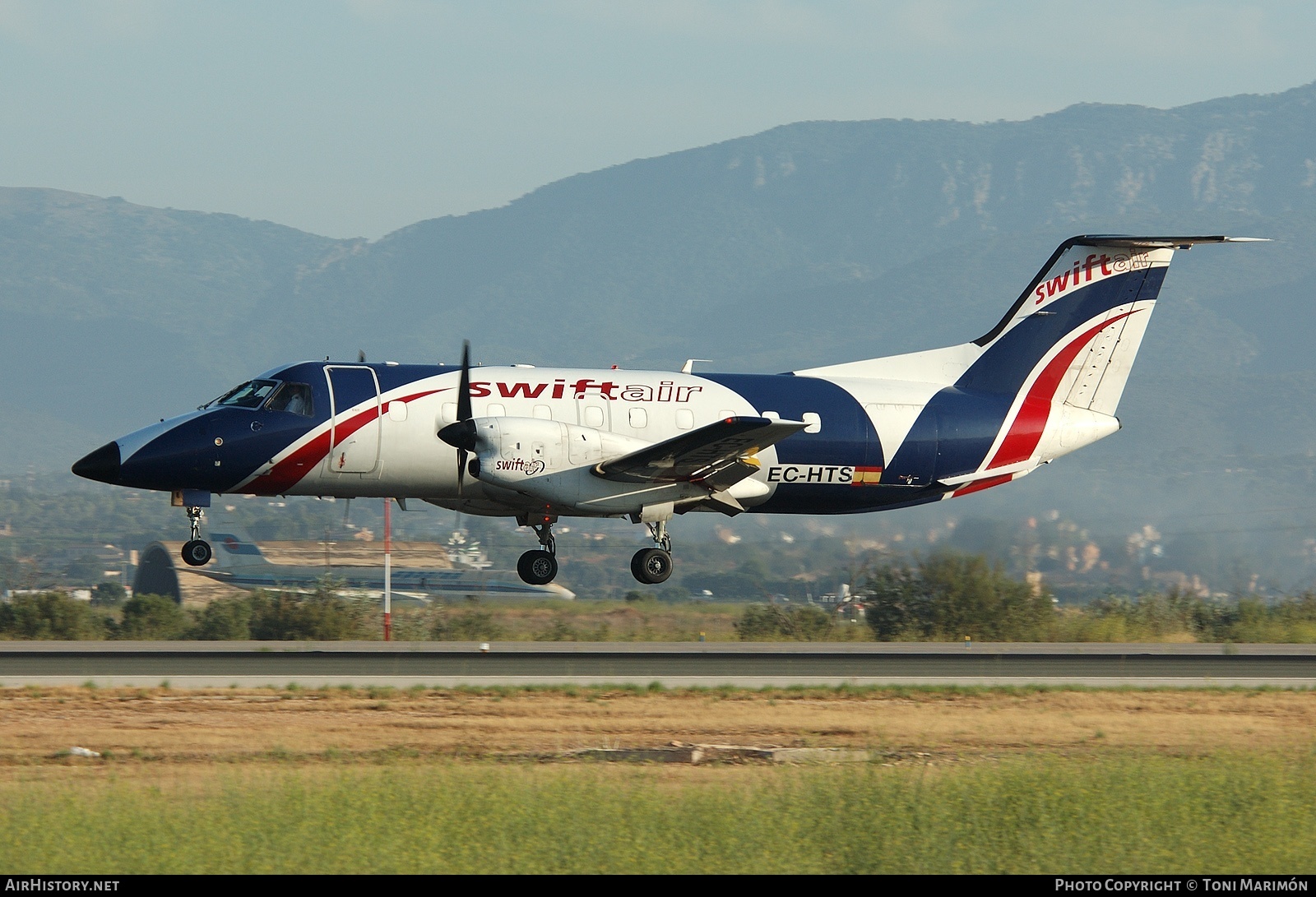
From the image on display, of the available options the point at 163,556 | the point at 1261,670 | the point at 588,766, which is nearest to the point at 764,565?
the point at 163,556

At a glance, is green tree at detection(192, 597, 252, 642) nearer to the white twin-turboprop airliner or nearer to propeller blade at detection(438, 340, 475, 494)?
the white twin-turboprop airliner

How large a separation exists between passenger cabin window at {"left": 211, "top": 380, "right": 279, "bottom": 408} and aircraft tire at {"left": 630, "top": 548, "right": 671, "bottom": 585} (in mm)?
6523

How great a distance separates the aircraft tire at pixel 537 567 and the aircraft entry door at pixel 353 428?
119 inches

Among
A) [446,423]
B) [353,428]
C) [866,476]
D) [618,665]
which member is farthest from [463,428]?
[866,476]

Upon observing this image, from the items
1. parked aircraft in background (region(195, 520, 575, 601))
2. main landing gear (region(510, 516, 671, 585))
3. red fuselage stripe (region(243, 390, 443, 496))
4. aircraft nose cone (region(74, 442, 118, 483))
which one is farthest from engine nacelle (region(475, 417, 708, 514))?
parked aircraft in background (region(195, 520, 575, 601))

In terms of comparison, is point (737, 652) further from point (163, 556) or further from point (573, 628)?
point (163, 556)

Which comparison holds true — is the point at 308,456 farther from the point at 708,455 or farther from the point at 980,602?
the point at 980,602

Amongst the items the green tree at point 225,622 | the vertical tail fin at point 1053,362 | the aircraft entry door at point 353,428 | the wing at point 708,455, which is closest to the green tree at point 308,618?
the green tree at point 225,622

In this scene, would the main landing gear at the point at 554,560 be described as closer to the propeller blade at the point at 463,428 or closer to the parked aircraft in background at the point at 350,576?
the propeller blade at the point at 463,428

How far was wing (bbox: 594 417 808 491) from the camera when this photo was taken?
888 inches

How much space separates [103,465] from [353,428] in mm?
3808

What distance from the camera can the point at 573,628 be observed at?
99.2 ft

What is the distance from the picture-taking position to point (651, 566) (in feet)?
82.0

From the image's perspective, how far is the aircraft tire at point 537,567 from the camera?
2464 cm
